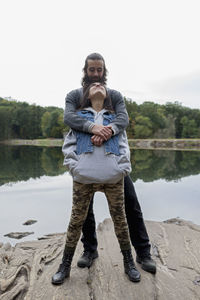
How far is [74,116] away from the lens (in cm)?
216

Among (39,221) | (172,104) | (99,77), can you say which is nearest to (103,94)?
(99,77)

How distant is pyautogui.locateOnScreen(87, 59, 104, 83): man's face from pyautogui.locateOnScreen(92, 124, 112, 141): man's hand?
1.68 feet

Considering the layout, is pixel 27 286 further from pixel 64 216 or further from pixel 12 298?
pixel 64 216

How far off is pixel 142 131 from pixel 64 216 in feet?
148

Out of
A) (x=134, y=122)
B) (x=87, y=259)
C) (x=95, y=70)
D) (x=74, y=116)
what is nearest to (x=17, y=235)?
(x=87, y=259)

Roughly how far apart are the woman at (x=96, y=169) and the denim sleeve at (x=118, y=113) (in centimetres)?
5

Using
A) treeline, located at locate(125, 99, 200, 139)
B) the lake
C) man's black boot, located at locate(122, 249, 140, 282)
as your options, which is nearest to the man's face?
man's black boot, located at locate(122, 249, 140, 282)

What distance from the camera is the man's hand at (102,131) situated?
2.03 m

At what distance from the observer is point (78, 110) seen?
2.26 m

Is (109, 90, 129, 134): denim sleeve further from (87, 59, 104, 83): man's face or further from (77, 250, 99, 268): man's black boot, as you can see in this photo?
(77, 250, 99, 268): man's black boot

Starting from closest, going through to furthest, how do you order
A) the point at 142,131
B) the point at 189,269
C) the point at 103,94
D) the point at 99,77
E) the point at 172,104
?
the point at 103,94 < the point at 99,77 < the point at 189,269 < the point at 142,131 < the point at 172,104

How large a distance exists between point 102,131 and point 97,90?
0.37m

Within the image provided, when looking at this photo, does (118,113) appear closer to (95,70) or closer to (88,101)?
(88,101)

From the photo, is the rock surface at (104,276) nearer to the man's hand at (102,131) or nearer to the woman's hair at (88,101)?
the man's hand at (102,131)
